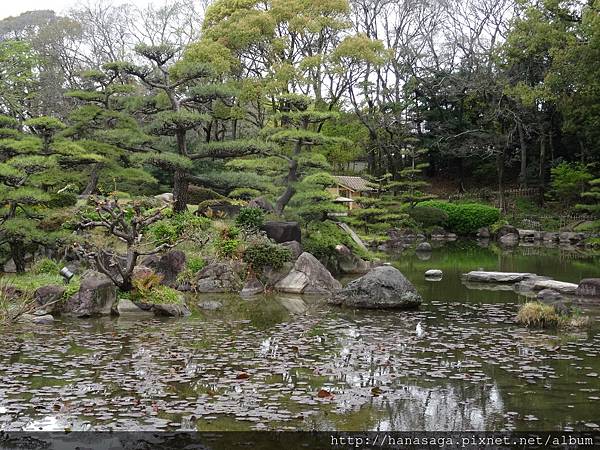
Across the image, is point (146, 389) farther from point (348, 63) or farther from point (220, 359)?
point (348, 63)

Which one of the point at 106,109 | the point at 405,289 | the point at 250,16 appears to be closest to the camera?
the point at 405,289

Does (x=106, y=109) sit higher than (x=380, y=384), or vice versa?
(x=106, y=109)

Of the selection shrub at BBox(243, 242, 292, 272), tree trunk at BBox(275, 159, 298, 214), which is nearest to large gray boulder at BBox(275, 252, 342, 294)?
shrub at BBox(243, 242, 292, 272)

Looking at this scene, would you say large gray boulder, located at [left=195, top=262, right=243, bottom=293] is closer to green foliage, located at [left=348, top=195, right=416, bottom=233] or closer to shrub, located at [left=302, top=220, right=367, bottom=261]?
shrub, located at [left=302, top=220, right=367, bottom=261]

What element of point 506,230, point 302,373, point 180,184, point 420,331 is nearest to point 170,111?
point 180,184

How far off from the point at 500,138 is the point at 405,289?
2736cm

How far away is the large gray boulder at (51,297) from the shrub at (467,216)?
26.2 meters

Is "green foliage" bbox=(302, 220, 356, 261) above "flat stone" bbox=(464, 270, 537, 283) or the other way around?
above

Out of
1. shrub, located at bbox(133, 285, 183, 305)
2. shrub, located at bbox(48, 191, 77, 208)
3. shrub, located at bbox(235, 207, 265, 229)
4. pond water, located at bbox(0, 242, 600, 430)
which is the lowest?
pond water, located at bbox(0, 242, 600, 430)

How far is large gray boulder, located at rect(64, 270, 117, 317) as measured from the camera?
37.7 ft

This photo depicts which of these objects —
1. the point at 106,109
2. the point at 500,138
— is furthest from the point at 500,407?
the point at 500,138

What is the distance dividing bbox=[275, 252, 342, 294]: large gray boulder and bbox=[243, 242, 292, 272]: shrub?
0.38 m

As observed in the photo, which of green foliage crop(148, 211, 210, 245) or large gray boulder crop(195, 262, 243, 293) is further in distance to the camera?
green foliage crop(148, 211, 210, 245)

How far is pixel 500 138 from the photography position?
123 ft
